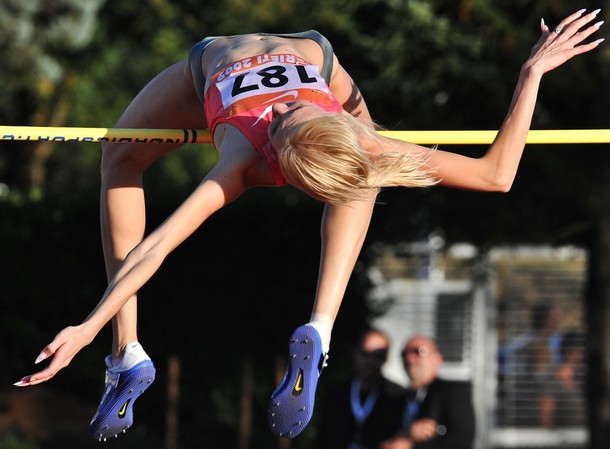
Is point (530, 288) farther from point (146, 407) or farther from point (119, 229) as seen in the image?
point (119, 229)

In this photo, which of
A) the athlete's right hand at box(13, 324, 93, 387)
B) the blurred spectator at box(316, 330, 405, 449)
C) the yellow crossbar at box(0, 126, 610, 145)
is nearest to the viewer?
the athlete's right hand at box(13, 324, 93, 387)

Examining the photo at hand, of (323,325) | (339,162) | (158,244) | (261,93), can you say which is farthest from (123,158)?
(339,162)

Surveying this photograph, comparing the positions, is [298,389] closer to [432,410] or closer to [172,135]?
[172,135]

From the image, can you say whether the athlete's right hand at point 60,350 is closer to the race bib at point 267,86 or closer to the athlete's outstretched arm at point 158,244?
the athlete's outstretched arm at point 158,244

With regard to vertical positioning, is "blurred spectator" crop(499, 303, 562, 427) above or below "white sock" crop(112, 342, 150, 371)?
above

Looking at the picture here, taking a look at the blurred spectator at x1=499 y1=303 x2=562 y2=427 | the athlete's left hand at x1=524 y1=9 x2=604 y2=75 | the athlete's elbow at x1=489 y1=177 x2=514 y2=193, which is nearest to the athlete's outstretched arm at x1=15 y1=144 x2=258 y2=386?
the athlete's elbow at x1=489 y1=177 x2=514 y2=193

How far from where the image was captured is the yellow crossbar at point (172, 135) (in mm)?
5418

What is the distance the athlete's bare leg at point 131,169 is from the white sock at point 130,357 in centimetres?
6

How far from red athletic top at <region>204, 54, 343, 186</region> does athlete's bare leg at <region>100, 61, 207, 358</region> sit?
1.22ft

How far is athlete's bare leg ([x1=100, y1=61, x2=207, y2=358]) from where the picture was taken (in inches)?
220

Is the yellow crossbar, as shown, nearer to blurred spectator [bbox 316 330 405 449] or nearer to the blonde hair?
the blonde hair

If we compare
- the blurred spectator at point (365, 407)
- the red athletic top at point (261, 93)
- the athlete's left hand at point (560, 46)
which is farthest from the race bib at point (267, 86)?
the blurred spectator at point (365, 407)

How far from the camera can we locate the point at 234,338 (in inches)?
432

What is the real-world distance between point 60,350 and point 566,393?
963cm
